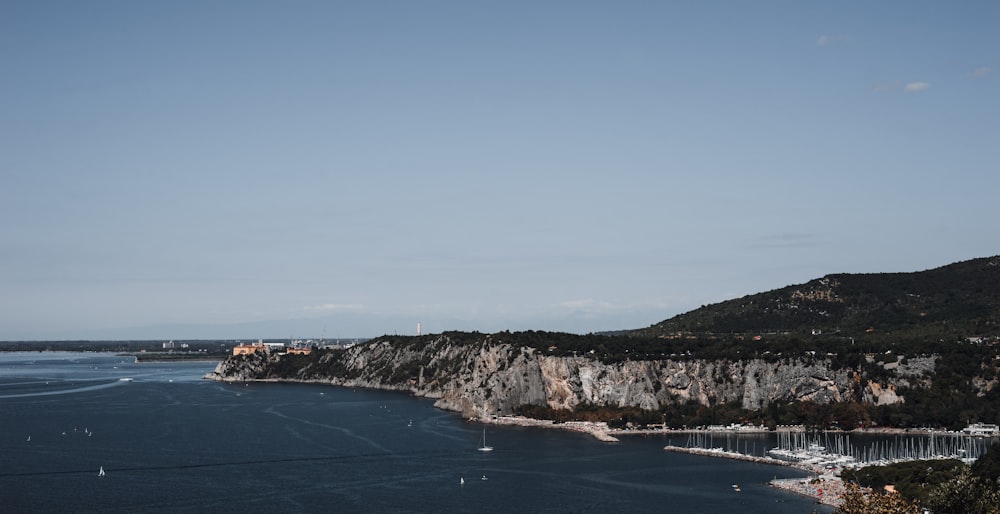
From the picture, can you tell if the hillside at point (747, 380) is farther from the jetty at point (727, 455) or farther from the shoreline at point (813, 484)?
the shoreline at point (813, 484)

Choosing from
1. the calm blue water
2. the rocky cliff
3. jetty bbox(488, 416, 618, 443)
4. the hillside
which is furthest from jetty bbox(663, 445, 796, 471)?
the rocky cliff

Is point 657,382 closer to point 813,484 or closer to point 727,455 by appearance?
point 727,455

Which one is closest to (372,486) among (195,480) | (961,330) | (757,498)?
(195,480)

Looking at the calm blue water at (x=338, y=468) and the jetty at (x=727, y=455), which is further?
the jetty at (x=727, y=455)

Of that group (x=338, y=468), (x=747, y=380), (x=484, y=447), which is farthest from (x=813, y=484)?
(x=747, y=380)

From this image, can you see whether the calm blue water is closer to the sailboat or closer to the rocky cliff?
the sailboat

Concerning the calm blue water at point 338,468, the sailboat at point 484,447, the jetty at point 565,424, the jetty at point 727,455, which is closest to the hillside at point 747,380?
the jetty at point 565,424

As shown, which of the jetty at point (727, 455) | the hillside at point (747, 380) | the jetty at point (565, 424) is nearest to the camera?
the jetty at point (727, 455)

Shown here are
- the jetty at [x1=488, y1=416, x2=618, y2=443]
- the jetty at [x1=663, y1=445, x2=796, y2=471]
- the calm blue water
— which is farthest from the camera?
the jetty at [x1=488, y1=416, x2=618, y2=443]

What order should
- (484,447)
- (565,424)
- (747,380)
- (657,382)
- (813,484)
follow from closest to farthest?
(813,484), (484,447), (565,424), (747,380), (657,382)

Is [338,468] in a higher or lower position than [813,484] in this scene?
lower
